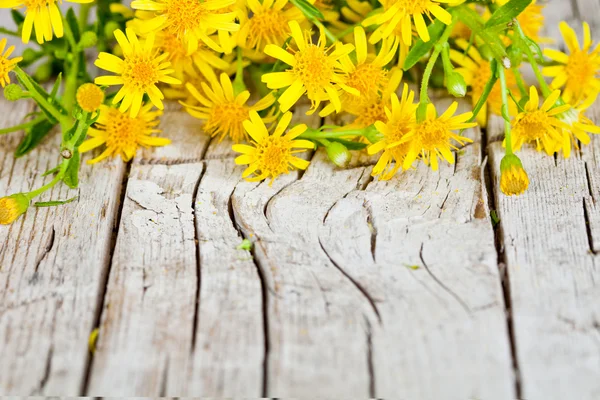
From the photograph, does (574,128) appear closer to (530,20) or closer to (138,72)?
(530,20)

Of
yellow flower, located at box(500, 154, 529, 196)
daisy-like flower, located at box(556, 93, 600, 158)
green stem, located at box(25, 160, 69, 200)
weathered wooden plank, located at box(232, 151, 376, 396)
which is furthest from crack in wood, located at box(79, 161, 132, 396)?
daisy-like flower, located at box(556, 93, 600, 158)

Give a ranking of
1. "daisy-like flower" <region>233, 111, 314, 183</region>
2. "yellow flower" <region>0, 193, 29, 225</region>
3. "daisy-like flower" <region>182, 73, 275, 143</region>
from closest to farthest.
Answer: "yellow flower" <region>0, 193, 29, 225</region> < "daisy-like flower" <region>233, 111, 314, 183</region> < "daisy-like flower" <region>182, 73, 275, 143</region>

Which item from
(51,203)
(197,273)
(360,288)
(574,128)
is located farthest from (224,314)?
(574,128)

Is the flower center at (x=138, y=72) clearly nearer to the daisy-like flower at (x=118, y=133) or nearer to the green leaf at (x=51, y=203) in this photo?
the daisy-like flower at (x=118, y=133)

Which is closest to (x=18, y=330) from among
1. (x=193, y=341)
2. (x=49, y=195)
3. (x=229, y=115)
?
(x=193, y=341)

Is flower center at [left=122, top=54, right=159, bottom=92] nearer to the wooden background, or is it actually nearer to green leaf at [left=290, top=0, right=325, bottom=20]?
the wooden background

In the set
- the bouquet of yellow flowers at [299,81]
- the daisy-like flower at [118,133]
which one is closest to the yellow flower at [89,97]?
the bouquet of yellow flowers at [299,81]
